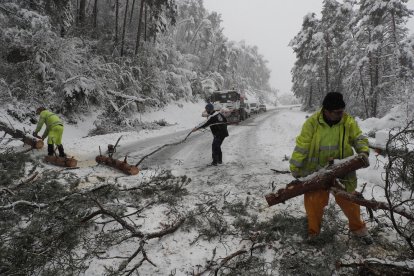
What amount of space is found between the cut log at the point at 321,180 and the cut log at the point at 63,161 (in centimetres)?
591

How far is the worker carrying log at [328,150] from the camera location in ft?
12.9

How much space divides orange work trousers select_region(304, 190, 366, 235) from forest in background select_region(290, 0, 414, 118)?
9913mm

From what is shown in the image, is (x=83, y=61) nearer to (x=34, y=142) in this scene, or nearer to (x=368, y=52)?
(x=34, y=142)

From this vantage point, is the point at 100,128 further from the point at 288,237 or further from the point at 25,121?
the point at 288,237

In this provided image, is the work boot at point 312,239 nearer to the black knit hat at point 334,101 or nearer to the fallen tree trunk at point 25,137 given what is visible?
the black knit hat at point 334,101

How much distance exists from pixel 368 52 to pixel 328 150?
20775mm

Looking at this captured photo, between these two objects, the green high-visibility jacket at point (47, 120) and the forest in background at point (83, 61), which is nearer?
the green high-visibility jacket at point (47, 120)

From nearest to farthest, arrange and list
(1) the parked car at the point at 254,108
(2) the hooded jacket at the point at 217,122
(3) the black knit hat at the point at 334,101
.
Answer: (3) the black knit hat at the point at 334,101 → (2) the hooded jacket at the point at 217,122 → (1) the parked car at the point at 254,108

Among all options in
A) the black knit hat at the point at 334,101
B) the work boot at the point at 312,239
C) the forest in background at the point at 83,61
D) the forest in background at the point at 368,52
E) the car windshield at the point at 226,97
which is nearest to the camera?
the black knit hat at the point at 334,101

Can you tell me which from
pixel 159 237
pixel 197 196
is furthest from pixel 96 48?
pixel 159 237

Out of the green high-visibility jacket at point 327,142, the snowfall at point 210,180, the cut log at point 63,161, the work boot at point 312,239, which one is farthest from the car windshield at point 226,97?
the work boot at point 312,239

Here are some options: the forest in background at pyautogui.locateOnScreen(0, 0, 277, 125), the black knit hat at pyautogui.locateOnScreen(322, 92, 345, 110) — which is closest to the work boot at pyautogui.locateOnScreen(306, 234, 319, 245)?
the black knit hat at pyautogui.locateOnScreen(322, 92, 345, 110)

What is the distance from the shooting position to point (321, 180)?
12.5ft

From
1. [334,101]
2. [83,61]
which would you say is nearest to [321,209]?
[334,101]
